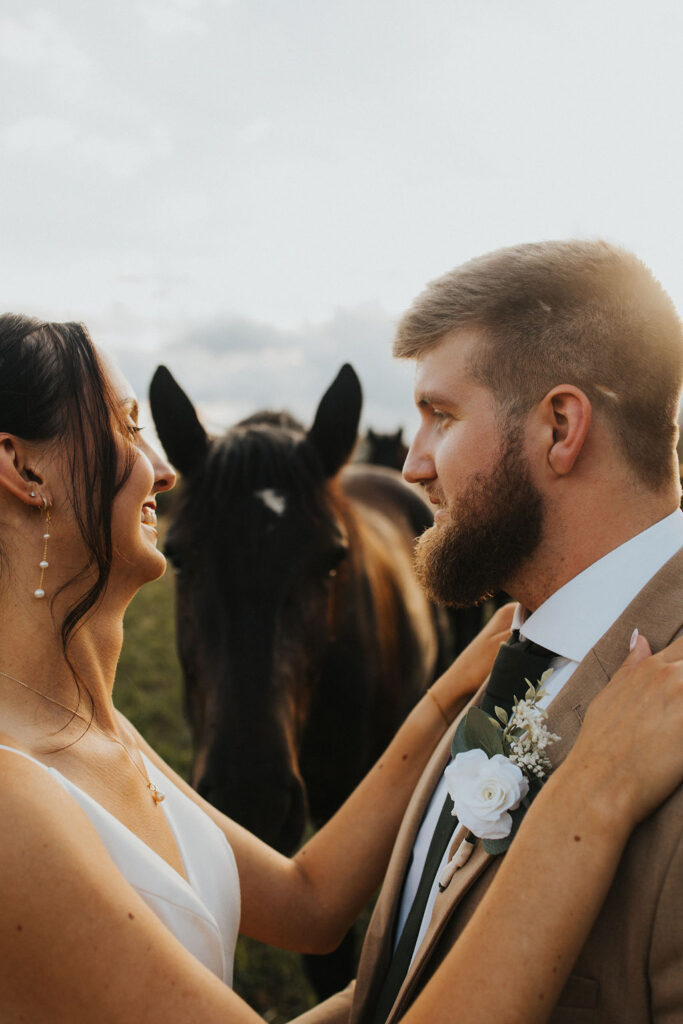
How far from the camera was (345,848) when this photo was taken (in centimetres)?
243

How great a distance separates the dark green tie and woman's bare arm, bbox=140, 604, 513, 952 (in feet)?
1.47

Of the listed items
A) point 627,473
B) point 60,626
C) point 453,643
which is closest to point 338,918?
point 60,626

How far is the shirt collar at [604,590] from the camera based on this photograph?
5.67ft

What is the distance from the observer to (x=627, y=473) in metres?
1.78

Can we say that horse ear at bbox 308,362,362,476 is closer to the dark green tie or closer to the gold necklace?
the gold necklace

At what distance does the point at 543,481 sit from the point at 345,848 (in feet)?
4.61

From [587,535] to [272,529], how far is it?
1.90 metres

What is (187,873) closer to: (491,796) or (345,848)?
(345,848)

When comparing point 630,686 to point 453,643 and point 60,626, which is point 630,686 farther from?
point 453,643

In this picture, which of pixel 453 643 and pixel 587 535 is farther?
pixel 453 643

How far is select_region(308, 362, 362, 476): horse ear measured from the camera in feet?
13.3

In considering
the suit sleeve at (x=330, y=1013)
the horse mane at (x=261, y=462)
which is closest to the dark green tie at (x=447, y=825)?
the suit sleeve at (x=330, y=1013)

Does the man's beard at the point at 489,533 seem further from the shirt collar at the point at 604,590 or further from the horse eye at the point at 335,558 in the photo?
the horse eye at the point at 335,558

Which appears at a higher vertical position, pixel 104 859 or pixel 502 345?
pixel 502 345
